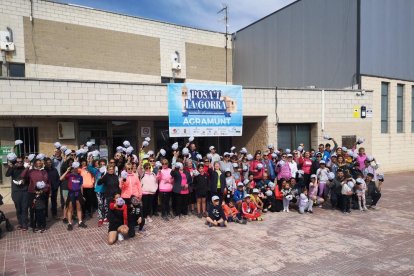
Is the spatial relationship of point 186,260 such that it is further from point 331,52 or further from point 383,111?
point 383,111

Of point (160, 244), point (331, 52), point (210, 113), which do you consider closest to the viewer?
point (160, 244)

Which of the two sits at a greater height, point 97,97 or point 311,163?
point 97,97

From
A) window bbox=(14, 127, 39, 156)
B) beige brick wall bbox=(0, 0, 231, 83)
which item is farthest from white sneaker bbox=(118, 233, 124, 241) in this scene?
beige brick wall bbox=(0, 0, 231, 83)

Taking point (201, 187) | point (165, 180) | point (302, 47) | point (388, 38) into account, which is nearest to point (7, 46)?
point (165, 180)

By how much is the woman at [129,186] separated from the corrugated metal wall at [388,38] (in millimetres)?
12495

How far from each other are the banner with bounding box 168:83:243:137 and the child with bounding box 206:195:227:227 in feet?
14.0

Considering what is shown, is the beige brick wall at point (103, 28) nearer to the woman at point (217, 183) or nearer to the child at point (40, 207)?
the child at point (40, 207)

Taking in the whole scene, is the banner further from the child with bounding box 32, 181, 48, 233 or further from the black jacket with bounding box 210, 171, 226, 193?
the child with bounding box 32, 181, 48, 233

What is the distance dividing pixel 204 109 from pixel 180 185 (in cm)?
444

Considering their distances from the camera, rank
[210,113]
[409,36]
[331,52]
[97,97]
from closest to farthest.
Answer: [97,97] → [210,113] → [331,52] → [409,36]

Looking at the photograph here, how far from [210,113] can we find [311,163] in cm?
425

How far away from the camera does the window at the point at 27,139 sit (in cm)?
1035

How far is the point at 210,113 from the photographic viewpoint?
1163 cm

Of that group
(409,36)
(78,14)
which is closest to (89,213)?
(78,14)
